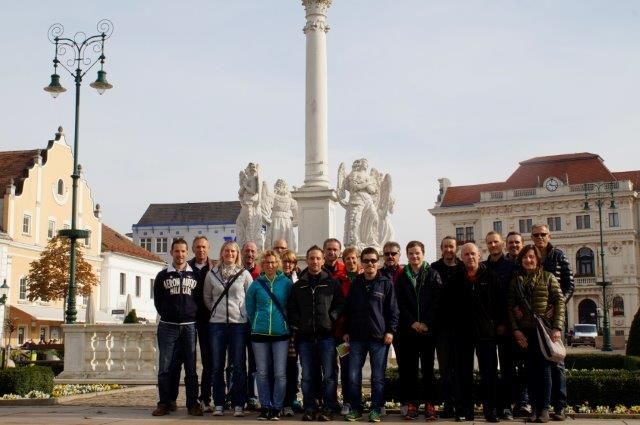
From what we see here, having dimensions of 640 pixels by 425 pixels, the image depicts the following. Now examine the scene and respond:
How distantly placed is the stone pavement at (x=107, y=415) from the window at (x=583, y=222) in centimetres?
6589

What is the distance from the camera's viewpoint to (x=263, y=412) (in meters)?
9.70

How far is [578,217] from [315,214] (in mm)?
54560

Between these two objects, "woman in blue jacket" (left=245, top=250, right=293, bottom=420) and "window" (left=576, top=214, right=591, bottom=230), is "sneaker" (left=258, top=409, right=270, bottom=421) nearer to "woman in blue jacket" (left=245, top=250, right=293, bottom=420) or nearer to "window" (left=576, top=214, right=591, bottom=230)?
"woman in blue jacket" (left=245, top=250, right=293, bottom=420)

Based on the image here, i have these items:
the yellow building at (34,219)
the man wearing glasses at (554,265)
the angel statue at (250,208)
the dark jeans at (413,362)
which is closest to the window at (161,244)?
the yellow building at (34,219)

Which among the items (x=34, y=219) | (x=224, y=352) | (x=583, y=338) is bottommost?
(x=583, y=338)

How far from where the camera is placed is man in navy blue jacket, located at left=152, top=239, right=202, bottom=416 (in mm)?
10273

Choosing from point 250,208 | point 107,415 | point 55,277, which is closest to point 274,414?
point 107,415

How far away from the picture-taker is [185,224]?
9512 centimetres

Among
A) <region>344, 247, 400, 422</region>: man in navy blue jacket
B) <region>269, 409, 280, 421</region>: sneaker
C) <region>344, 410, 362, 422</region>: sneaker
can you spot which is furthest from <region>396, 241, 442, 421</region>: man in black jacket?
<region>269, 409, 280, 421</region>: sneaker

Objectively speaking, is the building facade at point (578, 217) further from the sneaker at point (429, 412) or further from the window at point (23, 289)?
the sneaker at point (429, 412)

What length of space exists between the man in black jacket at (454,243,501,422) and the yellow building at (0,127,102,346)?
38939 millimetres

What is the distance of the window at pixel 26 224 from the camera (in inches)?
1955

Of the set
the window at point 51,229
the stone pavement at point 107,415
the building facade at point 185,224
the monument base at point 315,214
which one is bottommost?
the stone pavement at point 107,415

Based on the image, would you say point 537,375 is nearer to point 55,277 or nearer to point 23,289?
point 55,277
